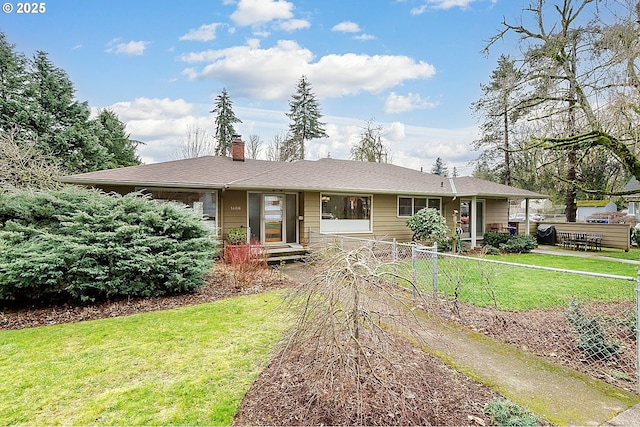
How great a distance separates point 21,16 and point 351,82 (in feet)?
38.6

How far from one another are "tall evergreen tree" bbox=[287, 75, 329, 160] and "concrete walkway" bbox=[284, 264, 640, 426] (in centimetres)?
2719

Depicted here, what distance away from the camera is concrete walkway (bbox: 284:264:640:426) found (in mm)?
2615

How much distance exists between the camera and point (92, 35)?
987cm

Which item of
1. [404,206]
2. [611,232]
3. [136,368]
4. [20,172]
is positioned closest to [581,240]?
[611,232]

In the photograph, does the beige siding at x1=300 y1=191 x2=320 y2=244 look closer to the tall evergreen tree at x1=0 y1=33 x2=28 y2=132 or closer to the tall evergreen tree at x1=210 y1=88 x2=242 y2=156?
the tall evergreen tree at x1=0 y1=33 x2=28 y2=132

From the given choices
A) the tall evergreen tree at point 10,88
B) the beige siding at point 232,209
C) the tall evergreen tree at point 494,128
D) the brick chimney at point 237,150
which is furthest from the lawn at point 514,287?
the tall evergreen tree at point 10,88

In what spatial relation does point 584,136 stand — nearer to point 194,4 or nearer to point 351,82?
point 351,82

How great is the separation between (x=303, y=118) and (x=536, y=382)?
29183 millimetres

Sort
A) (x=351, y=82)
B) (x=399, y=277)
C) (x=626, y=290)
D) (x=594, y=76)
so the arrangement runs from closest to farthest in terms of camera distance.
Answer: (x=399, y=277), (x=626, y=290), (x=594, y=76), (x=351, y=82)

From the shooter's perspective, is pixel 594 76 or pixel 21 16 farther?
pixel 594 76

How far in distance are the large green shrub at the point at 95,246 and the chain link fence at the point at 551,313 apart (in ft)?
11.9

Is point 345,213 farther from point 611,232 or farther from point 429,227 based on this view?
point 611,232

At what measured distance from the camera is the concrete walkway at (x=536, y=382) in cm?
262

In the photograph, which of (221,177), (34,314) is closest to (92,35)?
(221,177)
